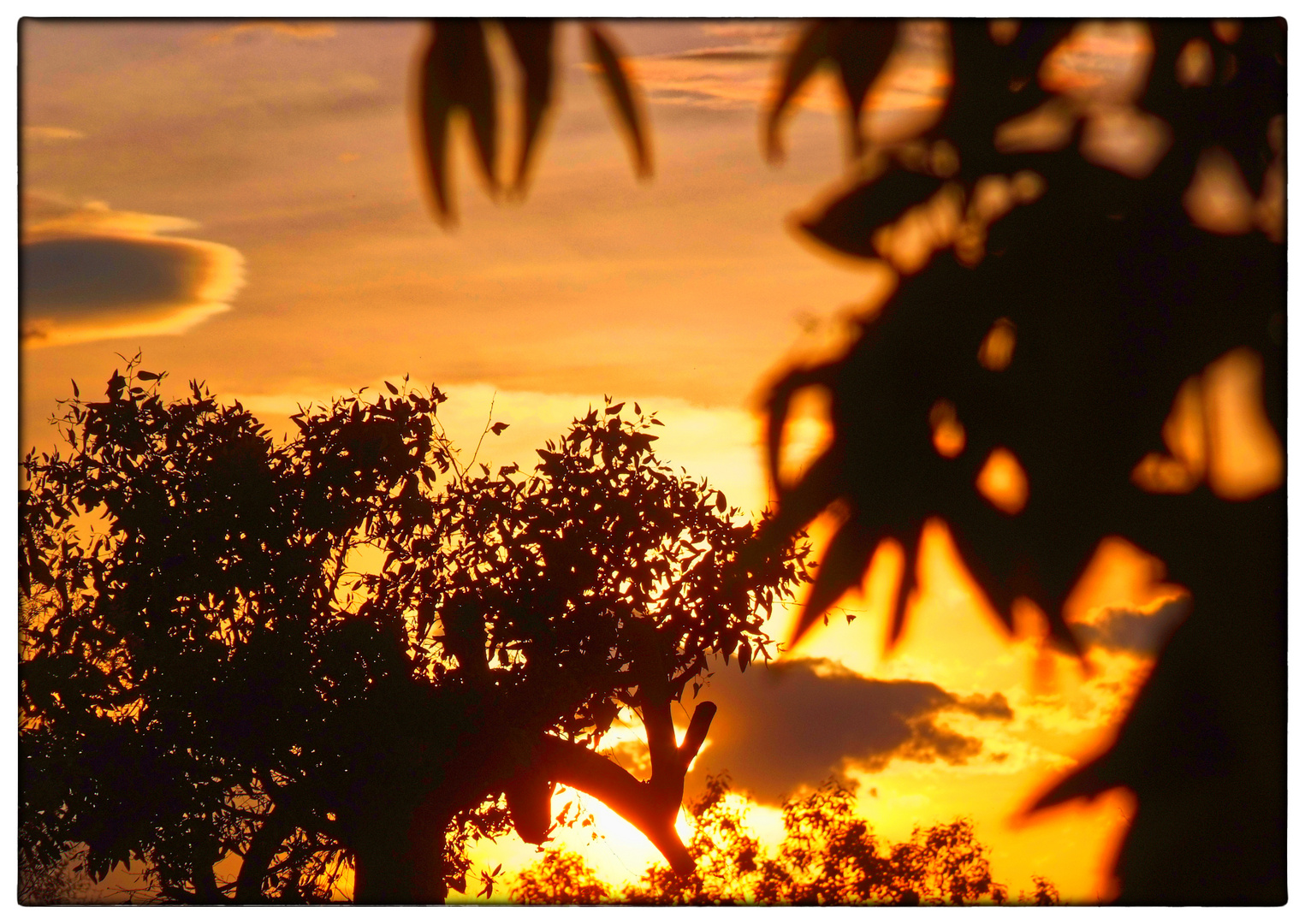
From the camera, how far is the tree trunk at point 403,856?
24.6 feet

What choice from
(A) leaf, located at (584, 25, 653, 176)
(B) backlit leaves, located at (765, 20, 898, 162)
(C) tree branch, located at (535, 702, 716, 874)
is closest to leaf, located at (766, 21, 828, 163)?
(B) backlit leaves, located at (765, 20, 898, 162)

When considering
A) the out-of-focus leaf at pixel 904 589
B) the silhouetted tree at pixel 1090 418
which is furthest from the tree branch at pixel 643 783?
the silhouetted tree at pixel 1090 418

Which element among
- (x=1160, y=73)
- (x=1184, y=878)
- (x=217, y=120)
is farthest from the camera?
(x=217, y=120)

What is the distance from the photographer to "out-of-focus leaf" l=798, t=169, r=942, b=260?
2.20 meters

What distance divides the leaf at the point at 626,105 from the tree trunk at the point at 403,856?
662cm

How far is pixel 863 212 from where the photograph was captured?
7.30ft

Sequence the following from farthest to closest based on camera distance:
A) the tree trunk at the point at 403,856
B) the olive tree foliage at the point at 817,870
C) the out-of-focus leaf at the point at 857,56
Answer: the tree trunk at the point at 403,856, the olive tree foliage at the point at 817,870, the out-of-focus leaf at the point at 857,56

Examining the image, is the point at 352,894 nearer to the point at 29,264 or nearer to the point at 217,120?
the point at 29,264

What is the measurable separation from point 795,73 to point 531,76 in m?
0.49

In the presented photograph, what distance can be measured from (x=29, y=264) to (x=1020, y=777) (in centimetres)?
542

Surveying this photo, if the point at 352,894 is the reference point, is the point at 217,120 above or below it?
above

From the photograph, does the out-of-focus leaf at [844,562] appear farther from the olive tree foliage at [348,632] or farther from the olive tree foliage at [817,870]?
the olive tree foliage at [348,632]

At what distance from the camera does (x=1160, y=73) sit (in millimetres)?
2514

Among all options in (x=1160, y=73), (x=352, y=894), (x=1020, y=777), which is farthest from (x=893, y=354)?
(x=352, y=894)
